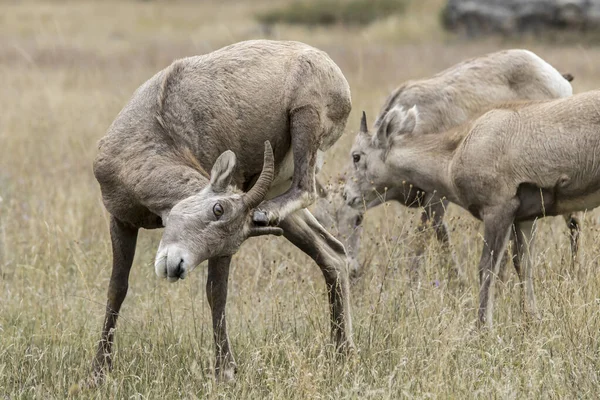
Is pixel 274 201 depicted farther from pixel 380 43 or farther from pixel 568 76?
pixel 380 43

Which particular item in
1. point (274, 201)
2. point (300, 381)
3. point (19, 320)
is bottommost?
point (19, 320)

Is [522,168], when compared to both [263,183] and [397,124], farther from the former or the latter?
[263,183]

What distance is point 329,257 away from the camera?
619 cm

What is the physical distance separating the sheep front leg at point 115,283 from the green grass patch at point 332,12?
985 inches

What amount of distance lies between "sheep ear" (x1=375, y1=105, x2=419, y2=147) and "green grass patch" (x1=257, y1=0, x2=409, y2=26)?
22882 mm

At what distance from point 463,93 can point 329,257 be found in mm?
2643

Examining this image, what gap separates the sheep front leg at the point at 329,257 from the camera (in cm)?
600

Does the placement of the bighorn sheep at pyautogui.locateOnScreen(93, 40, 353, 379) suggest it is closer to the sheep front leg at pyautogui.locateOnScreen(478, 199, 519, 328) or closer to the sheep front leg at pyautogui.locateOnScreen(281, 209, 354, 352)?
the sheep front leg at pyautogui.locateOnScreen(281, 209, 354, 352)

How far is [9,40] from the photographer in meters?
21.7

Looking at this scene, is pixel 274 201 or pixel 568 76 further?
pixel 568 76

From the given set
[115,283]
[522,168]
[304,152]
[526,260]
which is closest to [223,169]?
[304,152]

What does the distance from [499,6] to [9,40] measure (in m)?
11.7

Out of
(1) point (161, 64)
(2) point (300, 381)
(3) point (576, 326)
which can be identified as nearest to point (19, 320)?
(2) point (300, 381)

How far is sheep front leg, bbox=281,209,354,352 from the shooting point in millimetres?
6000
